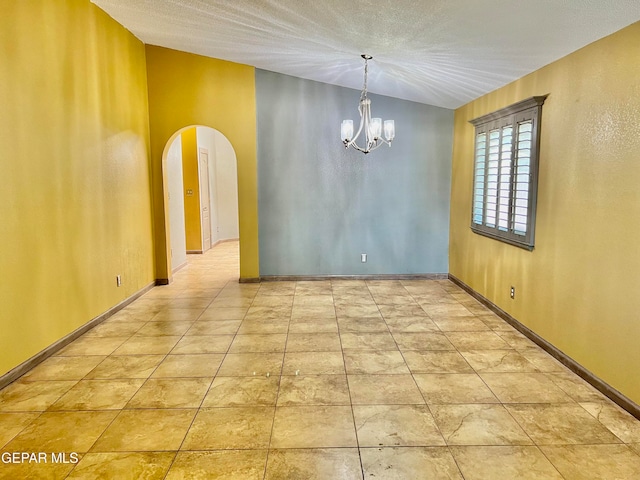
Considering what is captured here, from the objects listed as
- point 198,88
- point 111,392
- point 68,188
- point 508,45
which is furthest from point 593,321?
point 198,88

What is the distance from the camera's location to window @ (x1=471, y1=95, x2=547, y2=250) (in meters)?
3.61

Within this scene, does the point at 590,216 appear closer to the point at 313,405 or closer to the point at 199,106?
the point at 313,405

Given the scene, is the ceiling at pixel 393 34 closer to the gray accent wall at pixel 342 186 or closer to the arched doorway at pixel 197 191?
the gray accent wall at pixel 342 186

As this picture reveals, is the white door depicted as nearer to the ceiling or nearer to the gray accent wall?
the gray accent wall

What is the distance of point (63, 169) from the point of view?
350 centimetres

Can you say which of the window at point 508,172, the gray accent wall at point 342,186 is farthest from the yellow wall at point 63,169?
the window at point 508,172

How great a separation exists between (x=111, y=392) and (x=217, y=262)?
4698 mm

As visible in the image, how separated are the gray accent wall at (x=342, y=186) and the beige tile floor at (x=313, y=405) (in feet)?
5.79

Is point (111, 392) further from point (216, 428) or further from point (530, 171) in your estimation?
point (530, 171)

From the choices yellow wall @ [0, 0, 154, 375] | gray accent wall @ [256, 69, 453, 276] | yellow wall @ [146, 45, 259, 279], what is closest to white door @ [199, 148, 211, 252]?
yellow wall @ [146, 45, 259, 279]

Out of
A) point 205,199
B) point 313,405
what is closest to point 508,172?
point 313,405

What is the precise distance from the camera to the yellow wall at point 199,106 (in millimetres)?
5352

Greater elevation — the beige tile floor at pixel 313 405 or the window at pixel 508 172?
the window at pixel 508 172

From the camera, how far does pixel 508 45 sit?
306cm
